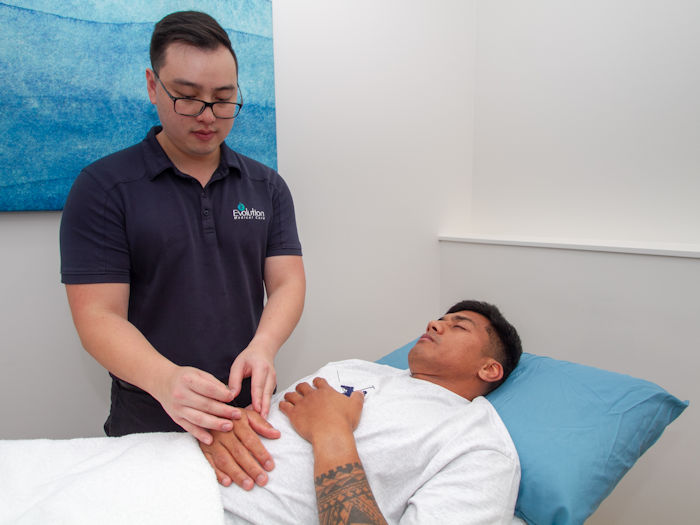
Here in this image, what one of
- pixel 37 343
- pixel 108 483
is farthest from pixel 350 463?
pixel 37 343

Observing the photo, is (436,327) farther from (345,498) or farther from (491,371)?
(345,498)

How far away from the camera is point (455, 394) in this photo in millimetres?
1153

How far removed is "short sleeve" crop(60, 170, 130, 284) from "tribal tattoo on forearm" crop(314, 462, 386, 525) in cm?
62

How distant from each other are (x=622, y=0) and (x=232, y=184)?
65.5 inches

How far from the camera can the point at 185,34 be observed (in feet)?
2.90

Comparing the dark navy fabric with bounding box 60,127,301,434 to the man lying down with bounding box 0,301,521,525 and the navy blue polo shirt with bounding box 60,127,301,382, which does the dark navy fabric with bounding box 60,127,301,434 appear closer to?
the navy blue polo shirt with bounding box 60,127,301,382

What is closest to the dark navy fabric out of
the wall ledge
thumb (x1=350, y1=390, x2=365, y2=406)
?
thumb (x1=350, y1=390, x2=365, y2=406)

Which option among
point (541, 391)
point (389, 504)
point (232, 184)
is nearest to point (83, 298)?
point (232, 184)

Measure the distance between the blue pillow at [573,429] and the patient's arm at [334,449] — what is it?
1.32 feet

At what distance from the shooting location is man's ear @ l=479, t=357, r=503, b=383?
3.92 ft

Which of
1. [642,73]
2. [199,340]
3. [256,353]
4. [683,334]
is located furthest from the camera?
[642,73]

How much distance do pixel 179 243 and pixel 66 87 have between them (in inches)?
27.1

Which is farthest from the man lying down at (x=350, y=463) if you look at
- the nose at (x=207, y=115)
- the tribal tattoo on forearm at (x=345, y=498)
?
the nose at (x=207, y=115)

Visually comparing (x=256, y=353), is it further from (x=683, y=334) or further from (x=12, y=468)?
(x=683, y=334)
